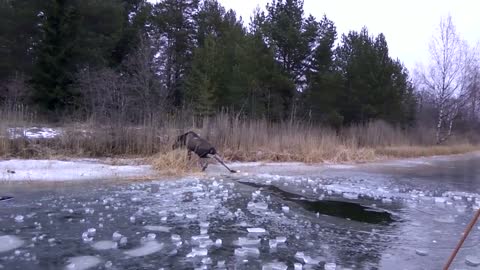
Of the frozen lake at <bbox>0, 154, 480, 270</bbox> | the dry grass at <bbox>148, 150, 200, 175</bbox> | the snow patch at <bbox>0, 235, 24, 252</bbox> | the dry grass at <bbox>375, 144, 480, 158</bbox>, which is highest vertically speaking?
the dry grass at <bbox>375, 144, 480, 158</bbox>

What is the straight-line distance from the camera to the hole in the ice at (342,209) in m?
7.78

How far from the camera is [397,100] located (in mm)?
29469

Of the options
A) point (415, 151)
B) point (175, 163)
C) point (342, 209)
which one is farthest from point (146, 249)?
point (415, 151)

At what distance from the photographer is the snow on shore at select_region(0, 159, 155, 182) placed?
1073 cm

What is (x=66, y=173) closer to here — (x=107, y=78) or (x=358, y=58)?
(x=107, y=78)

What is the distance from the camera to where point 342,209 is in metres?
8.47

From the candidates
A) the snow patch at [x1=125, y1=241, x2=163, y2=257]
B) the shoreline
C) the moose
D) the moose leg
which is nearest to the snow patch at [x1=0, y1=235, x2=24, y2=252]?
the snow patch at [x1=125, y1=241, x2=163, y2=257]

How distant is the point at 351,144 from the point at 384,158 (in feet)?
7.50

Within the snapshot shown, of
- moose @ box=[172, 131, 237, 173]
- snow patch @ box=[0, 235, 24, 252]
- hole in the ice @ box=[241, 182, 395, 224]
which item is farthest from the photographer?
moose @ box=[172, 131, 237, 173]

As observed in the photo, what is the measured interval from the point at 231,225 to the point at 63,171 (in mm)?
6469

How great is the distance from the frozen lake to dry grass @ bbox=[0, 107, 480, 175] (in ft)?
11.4

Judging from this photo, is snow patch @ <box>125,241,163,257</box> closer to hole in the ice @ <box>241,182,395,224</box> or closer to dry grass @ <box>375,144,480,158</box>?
hole in the ice @ <box>241,182,395,224</box>

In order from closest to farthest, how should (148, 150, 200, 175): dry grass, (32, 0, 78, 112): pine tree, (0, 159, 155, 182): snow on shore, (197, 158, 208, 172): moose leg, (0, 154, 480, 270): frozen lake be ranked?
1. (0, 154, 480, 270): frozen lake
2. (0, 159, 155, 182): snow on shore
3. (148, 150, 200, 175): dry grass
4. (197, 158, 208, 172): moose leg
5. (32, 0, 78, 112): pine tree

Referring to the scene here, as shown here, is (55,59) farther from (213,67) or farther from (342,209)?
(342,209)
